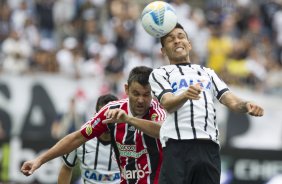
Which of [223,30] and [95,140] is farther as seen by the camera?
[223,30]

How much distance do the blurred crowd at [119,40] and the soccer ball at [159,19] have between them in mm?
10324

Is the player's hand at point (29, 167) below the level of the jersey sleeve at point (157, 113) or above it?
below

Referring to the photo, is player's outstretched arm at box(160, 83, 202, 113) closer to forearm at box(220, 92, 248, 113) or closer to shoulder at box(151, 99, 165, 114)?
forearm at box(220, 92, 248, 113)

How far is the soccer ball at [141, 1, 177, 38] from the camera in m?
8.17

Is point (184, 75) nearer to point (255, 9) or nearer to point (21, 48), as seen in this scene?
point (21, 48)


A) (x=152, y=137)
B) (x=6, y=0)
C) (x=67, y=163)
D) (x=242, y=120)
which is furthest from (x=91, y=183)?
(x=6, y=0)

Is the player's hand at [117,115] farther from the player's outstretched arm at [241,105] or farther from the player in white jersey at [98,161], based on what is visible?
the player in white jersey at [98,161]

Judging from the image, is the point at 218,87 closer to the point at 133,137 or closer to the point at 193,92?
the point at 193,92

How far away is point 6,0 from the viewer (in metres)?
21.7

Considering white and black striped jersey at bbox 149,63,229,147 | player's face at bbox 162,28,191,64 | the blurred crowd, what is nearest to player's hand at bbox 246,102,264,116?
white and black striped jersey at bbox 149,63,229,147

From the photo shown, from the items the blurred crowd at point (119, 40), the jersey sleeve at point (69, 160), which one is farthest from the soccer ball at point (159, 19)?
the blurred crowd at point (119, 40)

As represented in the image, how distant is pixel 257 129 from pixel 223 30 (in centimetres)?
364

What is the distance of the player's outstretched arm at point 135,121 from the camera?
25.8 ft

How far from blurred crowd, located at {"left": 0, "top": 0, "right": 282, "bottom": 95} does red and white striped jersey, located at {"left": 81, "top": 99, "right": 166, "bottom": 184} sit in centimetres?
1003
